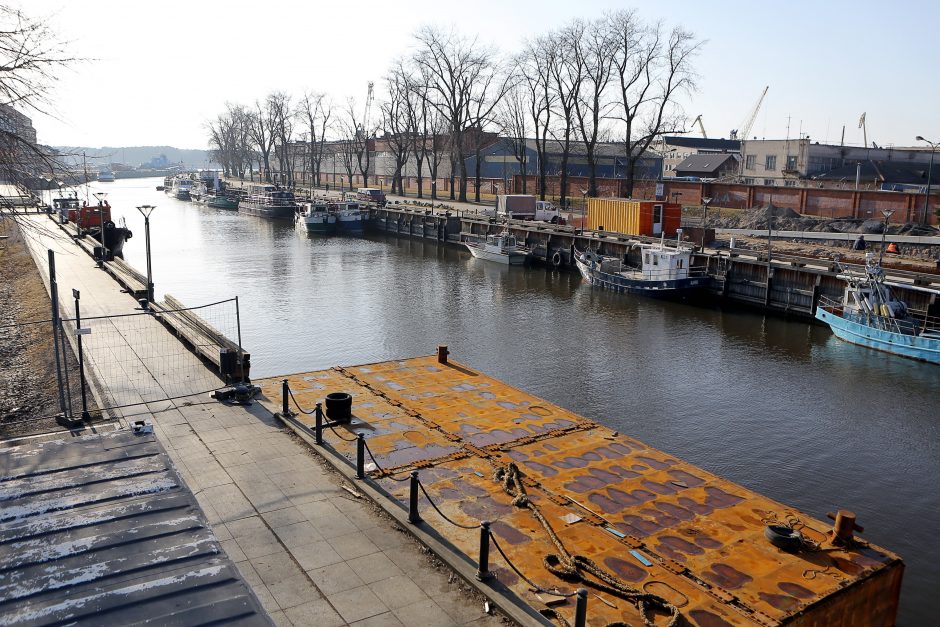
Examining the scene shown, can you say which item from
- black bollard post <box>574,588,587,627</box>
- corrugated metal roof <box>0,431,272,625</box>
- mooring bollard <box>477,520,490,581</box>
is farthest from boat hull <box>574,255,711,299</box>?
corrugated metal roof <box>0,431,272,625</box>

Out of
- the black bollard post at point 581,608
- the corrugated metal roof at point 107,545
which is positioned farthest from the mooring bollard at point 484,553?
the corrugated metal roof at point 107,545

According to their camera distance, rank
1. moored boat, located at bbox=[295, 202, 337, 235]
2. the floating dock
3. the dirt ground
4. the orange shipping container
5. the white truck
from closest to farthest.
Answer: the floating dock → the dirt ground → the orange shipping container → the white truck → moored boat, located at bbox=[295, 202, 337, 235]

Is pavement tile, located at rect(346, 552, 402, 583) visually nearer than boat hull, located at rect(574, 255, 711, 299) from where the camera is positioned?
Yes

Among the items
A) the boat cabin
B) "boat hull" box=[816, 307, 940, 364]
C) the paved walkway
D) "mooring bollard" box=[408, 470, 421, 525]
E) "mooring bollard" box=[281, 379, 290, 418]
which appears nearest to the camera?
the paved walkway

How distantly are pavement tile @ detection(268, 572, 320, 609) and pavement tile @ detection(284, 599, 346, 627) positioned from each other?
0.12 m

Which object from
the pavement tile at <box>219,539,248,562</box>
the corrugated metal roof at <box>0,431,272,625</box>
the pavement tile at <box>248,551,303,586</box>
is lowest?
the pavement tile at <box>248,551,303,586</box>

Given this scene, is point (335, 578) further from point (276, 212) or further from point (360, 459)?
point (276, 212)

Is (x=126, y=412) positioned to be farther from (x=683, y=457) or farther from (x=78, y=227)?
(x=78, y=227)

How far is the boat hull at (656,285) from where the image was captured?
42312 mm

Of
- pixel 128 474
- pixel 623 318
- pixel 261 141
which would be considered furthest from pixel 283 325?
pixel 261 141

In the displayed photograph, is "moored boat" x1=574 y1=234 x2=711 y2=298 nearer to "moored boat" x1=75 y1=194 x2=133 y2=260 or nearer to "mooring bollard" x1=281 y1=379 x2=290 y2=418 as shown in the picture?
"moored boat" x1=75 y1=194 x2=133 y2=260

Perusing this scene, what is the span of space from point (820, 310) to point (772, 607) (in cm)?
2796

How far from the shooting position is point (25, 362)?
20.6 meters

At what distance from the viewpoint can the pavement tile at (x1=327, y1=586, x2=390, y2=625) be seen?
30.4ft
